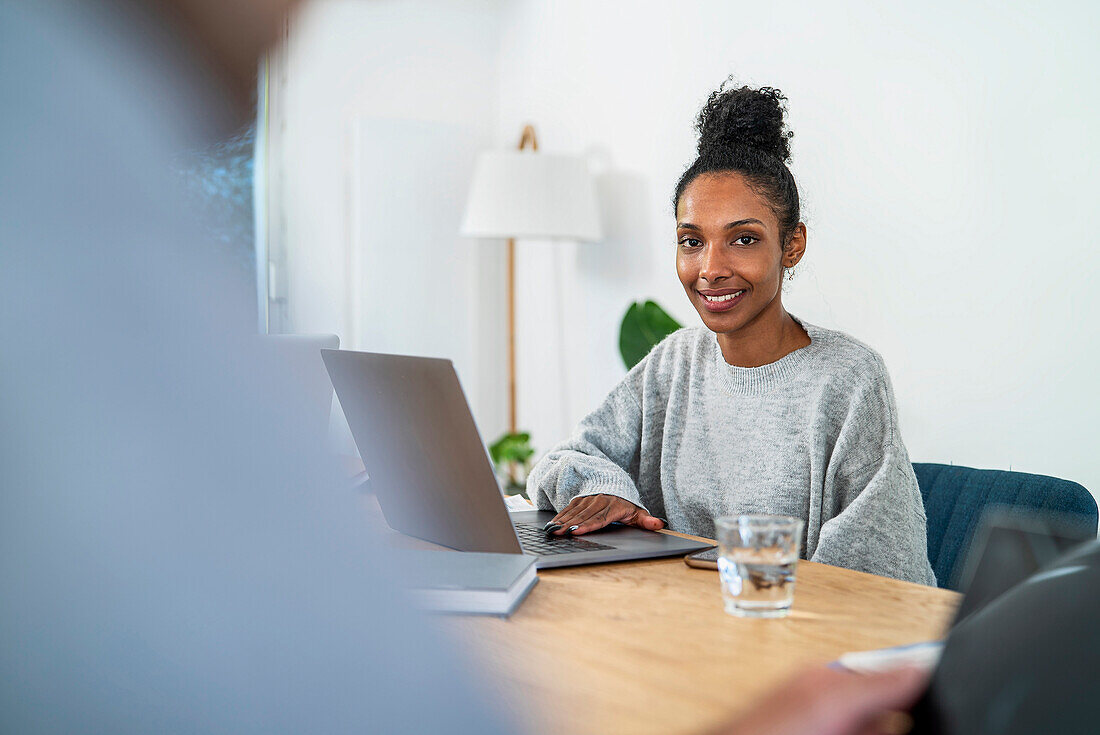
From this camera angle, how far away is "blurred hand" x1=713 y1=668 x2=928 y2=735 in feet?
1.38

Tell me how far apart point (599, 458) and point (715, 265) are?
13.5 inches

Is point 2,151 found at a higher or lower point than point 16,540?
higher

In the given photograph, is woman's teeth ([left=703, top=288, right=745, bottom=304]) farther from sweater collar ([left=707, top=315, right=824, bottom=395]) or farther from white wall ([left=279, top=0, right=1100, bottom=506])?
white wall ([left=279, top=0, right=1100, bottom=506])

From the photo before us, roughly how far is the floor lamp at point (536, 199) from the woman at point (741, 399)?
1.59 metres

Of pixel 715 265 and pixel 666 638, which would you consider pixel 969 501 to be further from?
pixel 666 638

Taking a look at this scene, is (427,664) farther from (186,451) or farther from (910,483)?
(910,483)

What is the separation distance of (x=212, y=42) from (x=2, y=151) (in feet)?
0.21

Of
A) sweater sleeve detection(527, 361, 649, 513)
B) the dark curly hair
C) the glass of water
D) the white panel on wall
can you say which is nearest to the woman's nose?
the dark curly hair

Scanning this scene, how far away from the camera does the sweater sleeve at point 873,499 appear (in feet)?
3.88

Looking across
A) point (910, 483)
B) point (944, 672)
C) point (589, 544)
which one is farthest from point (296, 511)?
point (910, 483)

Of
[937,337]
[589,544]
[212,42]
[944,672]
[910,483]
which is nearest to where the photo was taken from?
[212,42]

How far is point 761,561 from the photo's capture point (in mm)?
789

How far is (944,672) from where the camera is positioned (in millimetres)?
415

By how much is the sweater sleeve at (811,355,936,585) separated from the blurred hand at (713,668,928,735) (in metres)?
0.76
